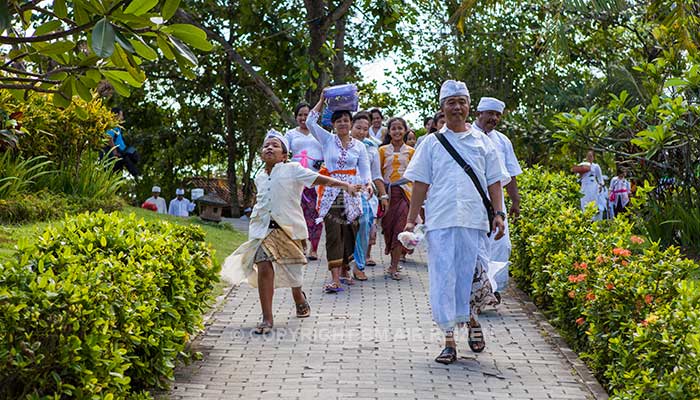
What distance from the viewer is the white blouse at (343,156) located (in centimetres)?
1084

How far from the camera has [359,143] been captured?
36.0 ft

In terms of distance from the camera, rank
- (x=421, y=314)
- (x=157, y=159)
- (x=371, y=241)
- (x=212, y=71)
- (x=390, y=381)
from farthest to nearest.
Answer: (x=157, y=159), (x=212, y=71), (x=371, y=241), (x=421, y=314), (x=390, y=381)

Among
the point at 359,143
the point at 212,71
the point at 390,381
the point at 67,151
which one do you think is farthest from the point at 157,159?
the point at 390,381

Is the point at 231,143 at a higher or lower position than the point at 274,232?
lower

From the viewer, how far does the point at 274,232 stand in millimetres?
8359

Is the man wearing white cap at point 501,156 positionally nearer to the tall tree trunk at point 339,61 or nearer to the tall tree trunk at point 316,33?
the tall tree trunk at point 316,33

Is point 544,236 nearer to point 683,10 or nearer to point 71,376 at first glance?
point 683,10

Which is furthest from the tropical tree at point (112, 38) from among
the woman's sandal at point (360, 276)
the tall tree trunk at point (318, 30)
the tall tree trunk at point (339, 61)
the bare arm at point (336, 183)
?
the tall tree trunk at point (339, 61)

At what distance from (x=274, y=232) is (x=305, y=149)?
12.9 ft

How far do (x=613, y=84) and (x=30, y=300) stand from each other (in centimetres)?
1304

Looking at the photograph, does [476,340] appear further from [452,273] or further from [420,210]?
[420,210]

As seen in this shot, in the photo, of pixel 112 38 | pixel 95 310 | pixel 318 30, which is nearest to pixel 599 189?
pixel 318 30

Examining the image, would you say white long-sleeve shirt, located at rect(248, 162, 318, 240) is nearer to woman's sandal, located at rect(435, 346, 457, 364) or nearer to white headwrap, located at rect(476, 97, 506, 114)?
white headwrap, located at rect(476, 97, 506, 114)

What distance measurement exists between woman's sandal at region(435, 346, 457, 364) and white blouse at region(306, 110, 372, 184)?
156 inches
